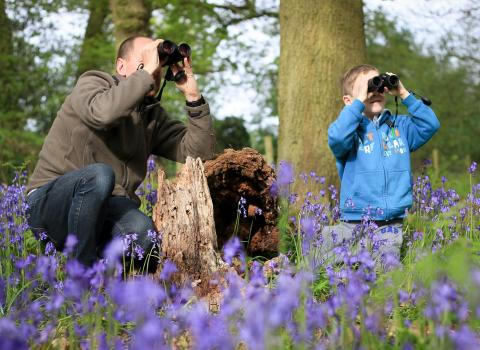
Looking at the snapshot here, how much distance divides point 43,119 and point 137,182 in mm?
12181

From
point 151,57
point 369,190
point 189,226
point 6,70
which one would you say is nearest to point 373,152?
point 369,190

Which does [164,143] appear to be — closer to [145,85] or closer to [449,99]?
[145,85]

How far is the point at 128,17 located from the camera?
9.59 m

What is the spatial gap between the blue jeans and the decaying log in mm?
122

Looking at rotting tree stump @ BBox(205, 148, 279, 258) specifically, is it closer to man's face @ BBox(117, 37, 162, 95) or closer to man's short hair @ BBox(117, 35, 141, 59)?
man's face @ BBox(117, 37, 162, 95)

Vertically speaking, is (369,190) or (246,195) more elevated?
(369,190)

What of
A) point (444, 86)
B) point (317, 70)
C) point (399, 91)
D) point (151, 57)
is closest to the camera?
point (151, 57)

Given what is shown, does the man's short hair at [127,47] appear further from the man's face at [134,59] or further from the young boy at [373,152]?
the young boy at [373,152]

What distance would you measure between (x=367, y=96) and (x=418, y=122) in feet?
1.55

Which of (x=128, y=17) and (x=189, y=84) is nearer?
(x=189, y=84)

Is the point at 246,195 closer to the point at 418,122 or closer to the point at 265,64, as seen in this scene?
the point at 418,122

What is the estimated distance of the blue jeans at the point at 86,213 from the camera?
11.1ft

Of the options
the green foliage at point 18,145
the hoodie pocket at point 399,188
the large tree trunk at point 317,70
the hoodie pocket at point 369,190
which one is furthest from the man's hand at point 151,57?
the green foliage at point 18,145

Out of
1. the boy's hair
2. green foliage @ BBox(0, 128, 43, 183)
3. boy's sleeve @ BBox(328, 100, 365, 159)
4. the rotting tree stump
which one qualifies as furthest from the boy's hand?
green foliage @ BBox(0, 128, 43, 183)
